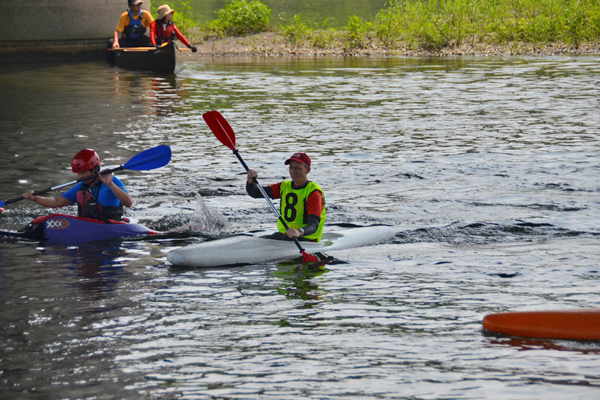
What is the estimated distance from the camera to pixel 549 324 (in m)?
4.59

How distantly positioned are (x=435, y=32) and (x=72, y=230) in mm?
21058

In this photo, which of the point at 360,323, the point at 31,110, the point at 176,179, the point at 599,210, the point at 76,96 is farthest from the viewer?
the point at 76,96

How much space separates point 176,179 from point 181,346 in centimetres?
537

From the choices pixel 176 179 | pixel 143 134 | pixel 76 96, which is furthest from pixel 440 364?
pixel 76 96

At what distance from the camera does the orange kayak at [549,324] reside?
454 centimetres

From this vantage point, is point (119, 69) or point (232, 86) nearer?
point (232, 86)

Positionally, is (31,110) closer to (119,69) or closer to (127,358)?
(119,69)

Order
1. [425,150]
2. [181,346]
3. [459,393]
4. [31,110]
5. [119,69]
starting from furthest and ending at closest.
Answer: [119,69] < [31,110] < [425,150] < [181,346] < [459,393]

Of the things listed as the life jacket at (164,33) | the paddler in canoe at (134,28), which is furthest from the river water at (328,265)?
the paddler in canoe at (134,28)

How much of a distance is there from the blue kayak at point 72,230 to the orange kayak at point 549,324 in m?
3.75

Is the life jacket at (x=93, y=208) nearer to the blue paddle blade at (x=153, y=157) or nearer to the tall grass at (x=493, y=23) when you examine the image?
the blue paddle blade at (x=153, y=157)

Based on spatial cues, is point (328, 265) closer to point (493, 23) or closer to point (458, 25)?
point (458, 25)

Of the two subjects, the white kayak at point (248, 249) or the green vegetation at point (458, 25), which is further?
the green vegetation at point (458, 25)

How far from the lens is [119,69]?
22.5 metres
